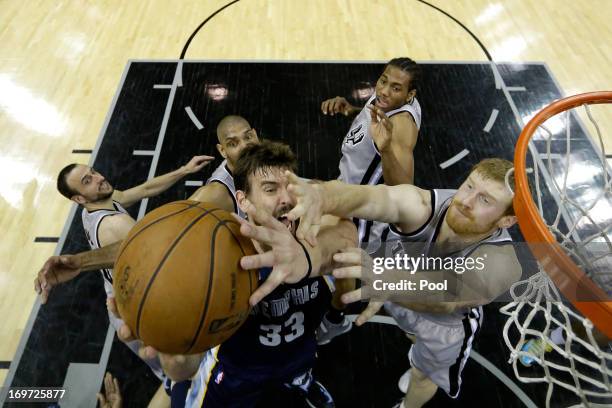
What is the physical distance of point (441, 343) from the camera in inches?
98.0

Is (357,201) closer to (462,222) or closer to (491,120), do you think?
(462,222)

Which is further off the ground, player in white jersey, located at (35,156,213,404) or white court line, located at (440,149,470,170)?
white court line, located at (440,149,470,170)

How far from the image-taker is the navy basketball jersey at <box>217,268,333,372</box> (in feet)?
7.13

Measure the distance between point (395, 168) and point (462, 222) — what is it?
0.83 meters

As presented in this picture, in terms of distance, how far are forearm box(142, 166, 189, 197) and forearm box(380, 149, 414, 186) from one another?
1648mm

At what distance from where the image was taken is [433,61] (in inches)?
217

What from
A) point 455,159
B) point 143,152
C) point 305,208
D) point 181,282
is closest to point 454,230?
point 305,208

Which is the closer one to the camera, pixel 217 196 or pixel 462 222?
pixel 462 222

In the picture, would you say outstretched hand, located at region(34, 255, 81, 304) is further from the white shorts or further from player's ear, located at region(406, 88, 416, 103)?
player's ear, located at region(406, 88, 416, 103)

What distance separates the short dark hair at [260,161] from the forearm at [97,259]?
2.59 ft

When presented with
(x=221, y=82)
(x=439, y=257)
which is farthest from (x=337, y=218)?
(x=221, y=82)

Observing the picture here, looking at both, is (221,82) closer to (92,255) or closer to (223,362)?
(92,255)

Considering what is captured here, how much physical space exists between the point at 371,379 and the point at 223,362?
120cm

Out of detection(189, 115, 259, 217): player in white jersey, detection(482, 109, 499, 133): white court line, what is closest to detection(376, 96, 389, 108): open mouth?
detection(189, 115, 259, 217): player in white jersey
